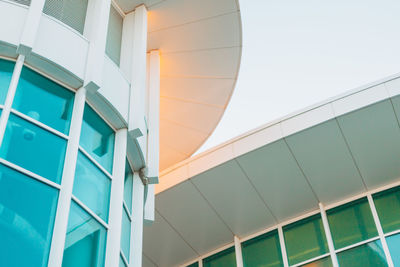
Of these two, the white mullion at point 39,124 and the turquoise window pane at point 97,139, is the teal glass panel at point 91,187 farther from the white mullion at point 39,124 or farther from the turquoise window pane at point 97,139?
the white mullion at point 39,124

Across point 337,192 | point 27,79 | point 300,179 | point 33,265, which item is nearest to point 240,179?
point 300,179

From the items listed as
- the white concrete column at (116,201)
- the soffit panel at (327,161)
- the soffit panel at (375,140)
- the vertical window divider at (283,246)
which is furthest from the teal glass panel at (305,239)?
the white concrete column at (116,201)

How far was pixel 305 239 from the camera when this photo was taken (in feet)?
44.6

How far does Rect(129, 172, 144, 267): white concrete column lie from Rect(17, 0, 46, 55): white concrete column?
288 cm

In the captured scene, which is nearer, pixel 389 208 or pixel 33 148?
pixel 33 148

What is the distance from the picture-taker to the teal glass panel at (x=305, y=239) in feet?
43.6

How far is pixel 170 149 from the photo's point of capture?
15.5 m

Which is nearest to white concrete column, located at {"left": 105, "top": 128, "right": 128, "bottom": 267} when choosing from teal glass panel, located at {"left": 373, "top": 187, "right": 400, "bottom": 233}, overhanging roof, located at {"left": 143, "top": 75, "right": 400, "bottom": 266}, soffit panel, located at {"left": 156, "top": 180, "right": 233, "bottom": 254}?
overhanging roof, located at {"left": 143, "top": 75, "right": 400, "bottom": 266}

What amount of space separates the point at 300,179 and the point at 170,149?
3831 mm

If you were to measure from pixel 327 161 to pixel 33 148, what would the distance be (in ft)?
24.3

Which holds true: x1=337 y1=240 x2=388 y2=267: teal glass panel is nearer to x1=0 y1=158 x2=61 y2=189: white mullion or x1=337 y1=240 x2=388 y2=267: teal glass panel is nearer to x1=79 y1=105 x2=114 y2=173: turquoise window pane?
x1=79 y1=105 x2=114 y2=173: turquoise window pane

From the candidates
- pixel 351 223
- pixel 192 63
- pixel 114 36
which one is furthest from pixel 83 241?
pixel 351 223

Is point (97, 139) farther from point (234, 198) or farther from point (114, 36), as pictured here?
point (234, 198)

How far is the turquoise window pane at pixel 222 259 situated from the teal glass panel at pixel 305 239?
4.79ft
